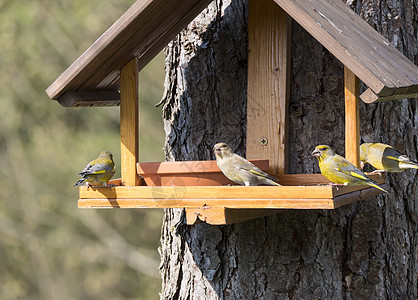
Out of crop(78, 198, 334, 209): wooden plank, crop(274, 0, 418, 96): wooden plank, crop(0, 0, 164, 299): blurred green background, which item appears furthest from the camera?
crop(0, 0, 164, 299): blurred green background

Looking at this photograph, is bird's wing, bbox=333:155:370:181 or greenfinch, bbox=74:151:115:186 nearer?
bird's wing, bbox=333:155:370:181

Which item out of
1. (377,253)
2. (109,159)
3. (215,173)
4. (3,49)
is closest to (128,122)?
(109,159)

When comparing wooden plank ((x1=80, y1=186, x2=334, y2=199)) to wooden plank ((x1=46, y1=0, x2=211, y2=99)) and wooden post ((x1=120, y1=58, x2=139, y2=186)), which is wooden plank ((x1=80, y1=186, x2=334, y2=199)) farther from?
wooden plank ((x1=46, y1=0, x2=211, y2=99))

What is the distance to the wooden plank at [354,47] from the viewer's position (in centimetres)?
276

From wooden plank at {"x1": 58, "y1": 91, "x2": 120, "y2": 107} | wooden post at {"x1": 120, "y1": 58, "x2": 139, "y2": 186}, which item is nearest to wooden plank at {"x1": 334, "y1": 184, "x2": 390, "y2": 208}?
wooden post at {"x1": 120, "y1": 58, "x2": 139, "y2": 186}

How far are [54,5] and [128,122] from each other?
A: 7883mm

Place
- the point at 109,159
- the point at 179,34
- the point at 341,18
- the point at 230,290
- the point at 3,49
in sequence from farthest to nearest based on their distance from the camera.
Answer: the point at 3,49 < the point at 179,34 < the point at 230,290 < the point at 109,159 < the point at 341,18

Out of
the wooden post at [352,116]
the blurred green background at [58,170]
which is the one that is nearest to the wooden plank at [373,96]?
the wooden post at [352,116]

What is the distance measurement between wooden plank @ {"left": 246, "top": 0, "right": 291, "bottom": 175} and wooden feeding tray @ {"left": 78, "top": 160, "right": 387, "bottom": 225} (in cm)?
29

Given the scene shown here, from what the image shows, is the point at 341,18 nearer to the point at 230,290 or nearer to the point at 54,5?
the point at 230,290

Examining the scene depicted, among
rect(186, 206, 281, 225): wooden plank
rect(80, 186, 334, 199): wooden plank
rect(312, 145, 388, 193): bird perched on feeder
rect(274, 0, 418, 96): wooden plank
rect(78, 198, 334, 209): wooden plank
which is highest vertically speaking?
rect(274, 0, 418, 96): wooden plank

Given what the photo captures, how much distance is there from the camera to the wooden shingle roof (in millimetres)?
2816

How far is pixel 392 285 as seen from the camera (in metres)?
3.60

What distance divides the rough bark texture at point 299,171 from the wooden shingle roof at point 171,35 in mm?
323
